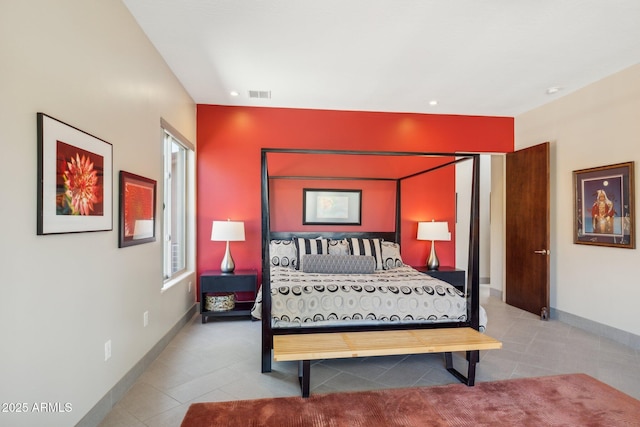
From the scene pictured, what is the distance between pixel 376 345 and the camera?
249cm

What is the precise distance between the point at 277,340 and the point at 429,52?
9.95 feet

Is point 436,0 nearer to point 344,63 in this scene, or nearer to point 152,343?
point 344,63

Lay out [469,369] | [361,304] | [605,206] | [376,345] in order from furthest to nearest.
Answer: [605,206]
[361,304]
[469,369]
[376,345]

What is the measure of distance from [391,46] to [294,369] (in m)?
3.15

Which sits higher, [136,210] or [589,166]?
[589,166]

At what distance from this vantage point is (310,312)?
286 centimetres

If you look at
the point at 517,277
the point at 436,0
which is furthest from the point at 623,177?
the point at 436,0

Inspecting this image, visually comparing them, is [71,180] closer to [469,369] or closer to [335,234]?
[469,369]

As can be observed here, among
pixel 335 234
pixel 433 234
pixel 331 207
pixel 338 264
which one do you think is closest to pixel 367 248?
pixel 335 234

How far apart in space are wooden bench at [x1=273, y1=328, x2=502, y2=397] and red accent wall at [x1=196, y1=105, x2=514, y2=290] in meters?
2.30

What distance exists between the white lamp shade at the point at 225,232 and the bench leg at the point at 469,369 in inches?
111

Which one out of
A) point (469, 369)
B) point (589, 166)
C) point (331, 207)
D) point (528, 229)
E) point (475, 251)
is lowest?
point (469, 369)

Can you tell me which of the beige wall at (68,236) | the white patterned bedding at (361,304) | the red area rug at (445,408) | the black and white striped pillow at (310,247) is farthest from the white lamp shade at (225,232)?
the red area rug at (445,408)

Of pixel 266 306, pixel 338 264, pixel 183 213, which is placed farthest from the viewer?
pixel 183 213
